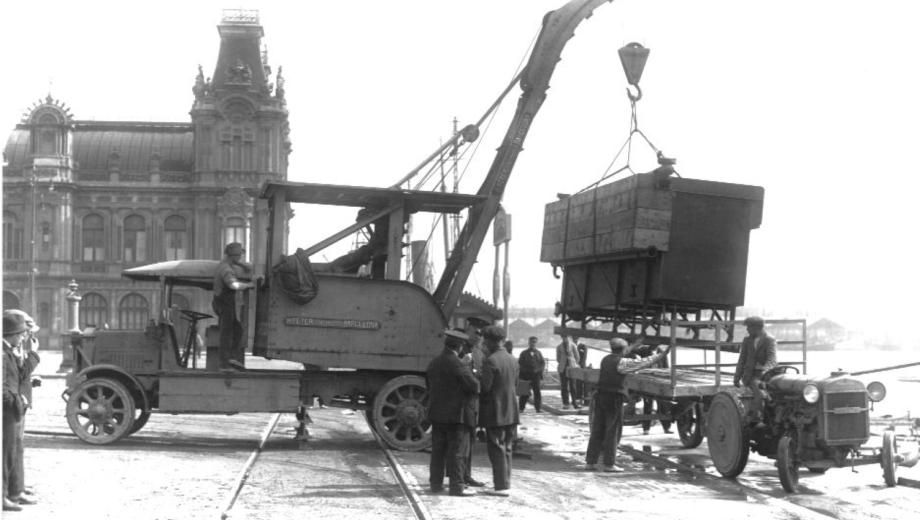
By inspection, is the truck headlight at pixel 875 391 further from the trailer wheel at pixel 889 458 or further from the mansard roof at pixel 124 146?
the mansard roof at pixel 124 146

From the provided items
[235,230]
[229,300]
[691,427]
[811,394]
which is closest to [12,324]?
[229,300]

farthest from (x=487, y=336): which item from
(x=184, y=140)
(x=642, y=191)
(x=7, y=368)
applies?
(x=184, y=140)

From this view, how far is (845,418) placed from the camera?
11164 mm

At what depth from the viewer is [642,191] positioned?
1343 centimetres

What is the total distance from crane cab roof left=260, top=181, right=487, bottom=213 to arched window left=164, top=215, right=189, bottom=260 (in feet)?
182

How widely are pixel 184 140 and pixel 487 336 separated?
63.0 meters

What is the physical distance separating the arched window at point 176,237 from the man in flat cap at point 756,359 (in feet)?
193

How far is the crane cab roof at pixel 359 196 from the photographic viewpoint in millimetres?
13734

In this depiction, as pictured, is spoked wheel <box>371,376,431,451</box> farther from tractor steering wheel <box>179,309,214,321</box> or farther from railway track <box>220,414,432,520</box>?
tractor steering wheel <box>179,309,214,321</box>

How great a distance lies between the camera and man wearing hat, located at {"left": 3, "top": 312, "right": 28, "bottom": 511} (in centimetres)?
888

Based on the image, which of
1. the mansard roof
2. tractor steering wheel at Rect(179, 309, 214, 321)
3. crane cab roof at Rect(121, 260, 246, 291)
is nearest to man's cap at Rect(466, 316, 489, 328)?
crane cab roof at Rect(121, 260, 246, 291)

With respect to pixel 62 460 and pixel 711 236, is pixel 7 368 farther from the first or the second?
pixel 711 236

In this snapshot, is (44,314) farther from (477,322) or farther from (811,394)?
(811,394)

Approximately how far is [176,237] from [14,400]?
2393 inches
